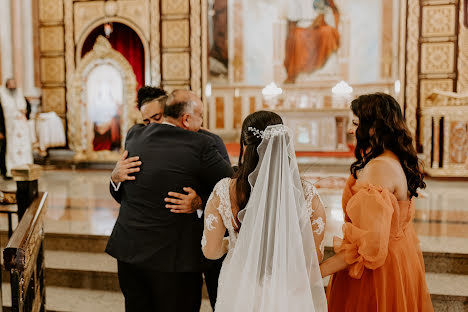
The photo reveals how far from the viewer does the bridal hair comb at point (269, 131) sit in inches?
67.5

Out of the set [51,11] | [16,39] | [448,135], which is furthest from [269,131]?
[51,11]

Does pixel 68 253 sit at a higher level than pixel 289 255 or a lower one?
lower

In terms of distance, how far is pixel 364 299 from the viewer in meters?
2.05

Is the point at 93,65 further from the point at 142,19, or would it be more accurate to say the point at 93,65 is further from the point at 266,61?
the point at 266,61

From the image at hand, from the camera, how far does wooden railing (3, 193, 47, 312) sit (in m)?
2.15

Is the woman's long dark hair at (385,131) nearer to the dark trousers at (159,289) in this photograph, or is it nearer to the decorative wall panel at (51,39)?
the dark trousers at (159,289)

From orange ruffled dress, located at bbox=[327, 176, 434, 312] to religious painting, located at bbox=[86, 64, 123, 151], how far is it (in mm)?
9384

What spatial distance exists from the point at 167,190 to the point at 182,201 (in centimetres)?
10

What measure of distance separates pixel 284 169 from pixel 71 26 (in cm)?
1082

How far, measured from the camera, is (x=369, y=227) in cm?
185

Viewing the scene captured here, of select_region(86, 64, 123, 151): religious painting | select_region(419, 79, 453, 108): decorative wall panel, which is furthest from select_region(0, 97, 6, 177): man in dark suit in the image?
select_region(419, 79, 453, 108): decorative wall panel

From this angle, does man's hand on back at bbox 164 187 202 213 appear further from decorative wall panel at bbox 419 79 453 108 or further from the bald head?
decorative wall panel at bbox 419 79 453 108

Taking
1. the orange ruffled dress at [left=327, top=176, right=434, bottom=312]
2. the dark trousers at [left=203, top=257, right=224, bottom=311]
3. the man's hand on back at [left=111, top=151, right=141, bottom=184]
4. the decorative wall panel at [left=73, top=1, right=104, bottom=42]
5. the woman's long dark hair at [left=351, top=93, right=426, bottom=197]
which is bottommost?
the dark trousers at [left=203, top=257, right=224, bottom=311]

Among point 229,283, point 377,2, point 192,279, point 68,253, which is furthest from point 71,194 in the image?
point 377,2
